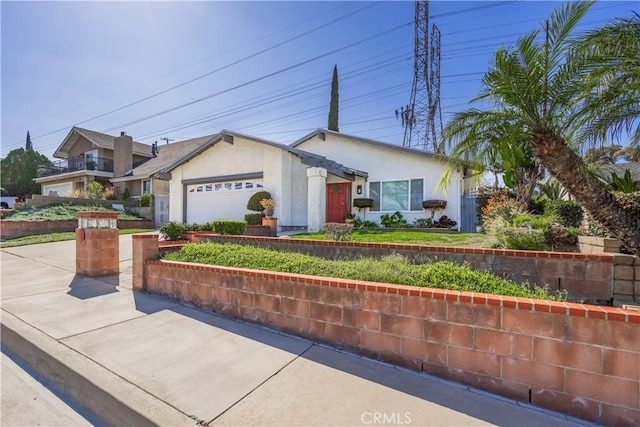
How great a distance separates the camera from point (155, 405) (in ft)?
8.67

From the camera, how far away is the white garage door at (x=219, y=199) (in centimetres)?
1586

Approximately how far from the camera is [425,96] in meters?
22.9

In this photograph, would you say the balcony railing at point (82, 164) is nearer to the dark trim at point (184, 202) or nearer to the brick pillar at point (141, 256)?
the dark trim at point (184, 202)

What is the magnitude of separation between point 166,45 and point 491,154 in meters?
15.5

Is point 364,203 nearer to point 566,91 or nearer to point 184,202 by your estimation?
point 566,91

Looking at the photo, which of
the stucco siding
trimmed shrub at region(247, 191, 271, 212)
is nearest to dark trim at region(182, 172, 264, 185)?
trimmed shrub at region(247, 191, 271, 212)

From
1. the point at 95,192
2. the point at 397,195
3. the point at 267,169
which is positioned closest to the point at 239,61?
the point at 267,169

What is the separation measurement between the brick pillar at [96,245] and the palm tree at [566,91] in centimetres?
848

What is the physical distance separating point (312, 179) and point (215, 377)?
36.9ft

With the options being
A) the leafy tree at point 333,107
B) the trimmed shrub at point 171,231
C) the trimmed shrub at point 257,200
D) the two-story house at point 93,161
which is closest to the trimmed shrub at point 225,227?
the trimmed shrub at point 171,231

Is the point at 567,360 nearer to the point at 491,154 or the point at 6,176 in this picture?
the point at 491,154

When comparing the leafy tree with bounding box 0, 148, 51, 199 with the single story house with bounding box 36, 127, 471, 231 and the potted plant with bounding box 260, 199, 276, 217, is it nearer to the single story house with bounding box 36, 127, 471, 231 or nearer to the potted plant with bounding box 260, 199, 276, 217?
the single story house with bounding box 36, 127, 471, 231

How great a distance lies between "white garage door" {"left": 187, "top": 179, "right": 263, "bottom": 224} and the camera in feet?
52.0

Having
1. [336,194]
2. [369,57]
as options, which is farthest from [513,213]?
[369,57]
